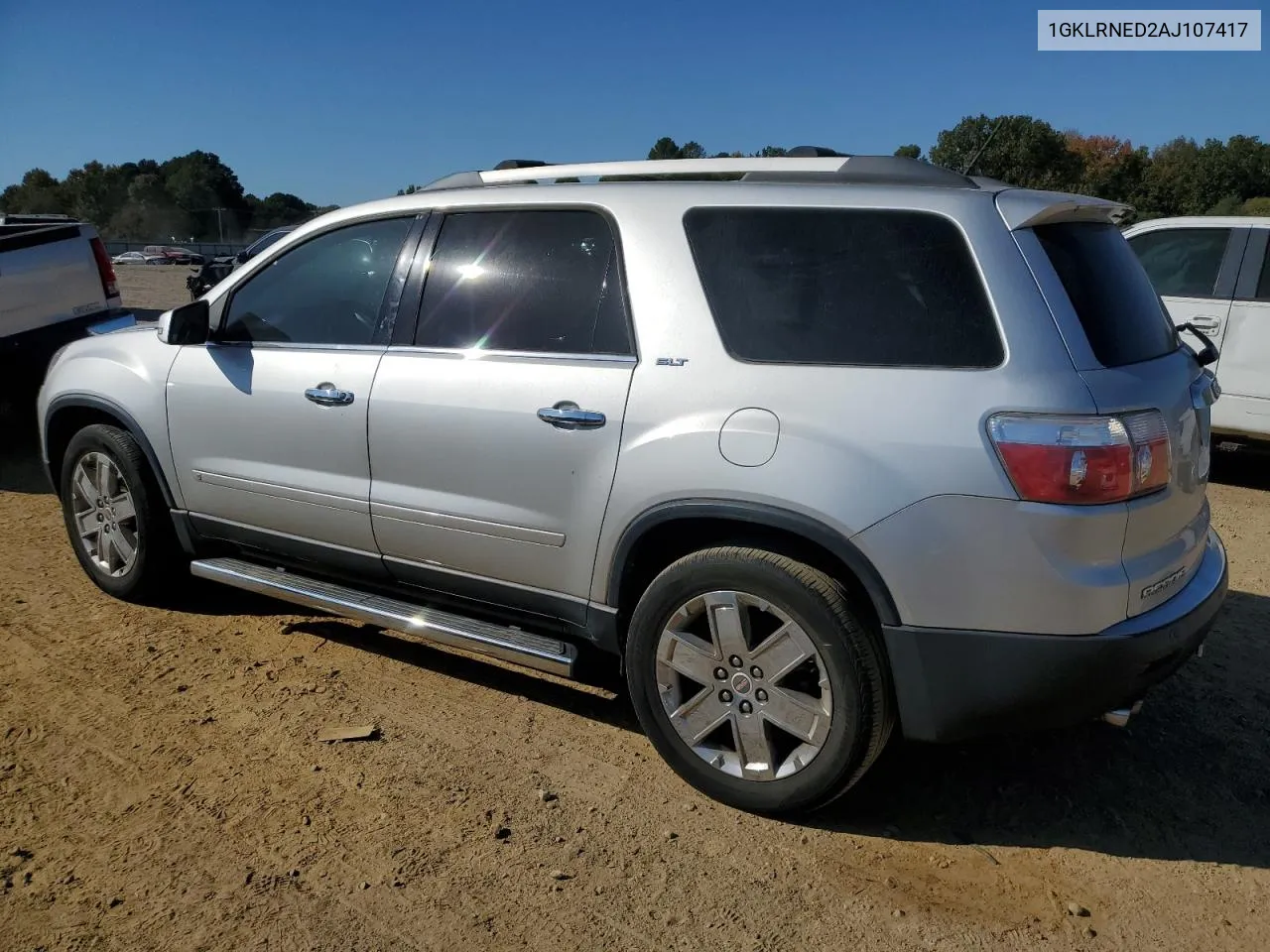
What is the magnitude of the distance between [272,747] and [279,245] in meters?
2.03

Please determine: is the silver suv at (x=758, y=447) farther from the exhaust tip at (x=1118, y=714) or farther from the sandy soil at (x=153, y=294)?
the sandy soil at (x=153, y=294)

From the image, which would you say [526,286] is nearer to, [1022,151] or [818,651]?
[818,651]

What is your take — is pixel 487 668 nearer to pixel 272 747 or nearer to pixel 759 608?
pixel 272 747

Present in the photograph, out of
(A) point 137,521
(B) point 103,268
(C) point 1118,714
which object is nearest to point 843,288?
(C) point 1118,714

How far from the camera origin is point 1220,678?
4.11m

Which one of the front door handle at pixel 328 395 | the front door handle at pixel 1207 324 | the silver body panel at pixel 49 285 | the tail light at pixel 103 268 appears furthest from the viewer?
the tail light at pixel 103 268

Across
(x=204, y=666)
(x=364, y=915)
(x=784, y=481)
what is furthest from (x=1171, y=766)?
(x=204, y=666)

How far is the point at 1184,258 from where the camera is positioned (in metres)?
7.65

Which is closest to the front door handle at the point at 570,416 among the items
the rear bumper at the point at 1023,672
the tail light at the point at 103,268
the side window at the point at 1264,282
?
the rear bumper at the point at 1023,672

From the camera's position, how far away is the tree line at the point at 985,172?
47.7m

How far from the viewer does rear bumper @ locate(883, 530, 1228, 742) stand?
2.66 m

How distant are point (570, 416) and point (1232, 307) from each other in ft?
20.1

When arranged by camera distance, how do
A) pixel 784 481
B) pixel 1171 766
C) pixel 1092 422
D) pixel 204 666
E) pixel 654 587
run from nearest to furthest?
pixel 1092 422
pixel 784 481
pixel 654 587
pixel 1171 766
pixel 204 666

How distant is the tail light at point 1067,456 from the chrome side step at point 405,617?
154 centimetres
